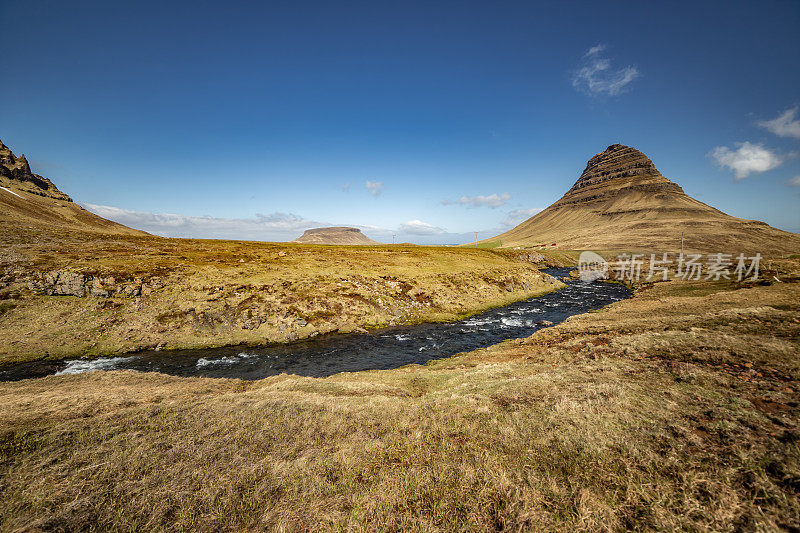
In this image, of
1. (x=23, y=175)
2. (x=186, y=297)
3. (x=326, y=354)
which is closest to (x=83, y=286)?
(x=186, y=297)

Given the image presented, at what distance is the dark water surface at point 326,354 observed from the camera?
73.8ft

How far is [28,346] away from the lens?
2352 cm

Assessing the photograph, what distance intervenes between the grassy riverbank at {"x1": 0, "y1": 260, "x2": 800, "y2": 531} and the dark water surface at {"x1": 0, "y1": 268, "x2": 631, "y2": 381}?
30.6ft

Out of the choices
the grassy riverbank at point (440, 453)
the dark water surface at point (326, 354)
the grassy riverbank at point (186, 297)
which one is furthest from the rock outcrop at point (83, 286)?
the grassy riverbank at point (440, 453)

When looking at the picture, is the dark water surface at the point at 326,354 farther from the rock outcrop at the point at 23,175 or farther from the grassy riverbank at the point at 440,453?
the rock outcrop at the point at 23,175

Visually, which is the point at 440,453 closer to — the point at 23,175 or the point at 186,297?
the point at 186,297

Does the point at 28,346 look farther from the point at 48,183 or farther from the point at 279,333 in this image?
the point at 48,183

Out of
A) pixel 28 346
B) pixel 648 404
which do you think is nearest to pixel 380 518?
pixel 648 404

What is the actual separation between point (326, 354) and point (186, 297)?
20154mm

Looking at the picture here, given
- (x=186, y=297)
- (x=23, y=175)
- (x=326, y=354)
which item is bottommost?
(x=326, y=354)

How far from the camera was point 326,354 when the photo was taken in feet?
87.7

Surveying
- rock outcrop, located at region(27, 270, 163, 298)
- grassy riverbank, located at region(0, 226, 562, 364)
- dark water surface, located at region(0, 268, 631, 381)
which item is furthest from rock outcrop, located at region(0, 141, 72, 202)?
dark water surface, located at region(0, 268, 631, 381)

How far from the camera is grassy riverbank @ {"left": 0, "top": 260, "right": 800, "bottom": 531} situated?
546 centimetres

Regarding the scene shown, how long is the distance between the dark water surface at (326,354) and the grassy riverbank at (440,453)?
934 cm
